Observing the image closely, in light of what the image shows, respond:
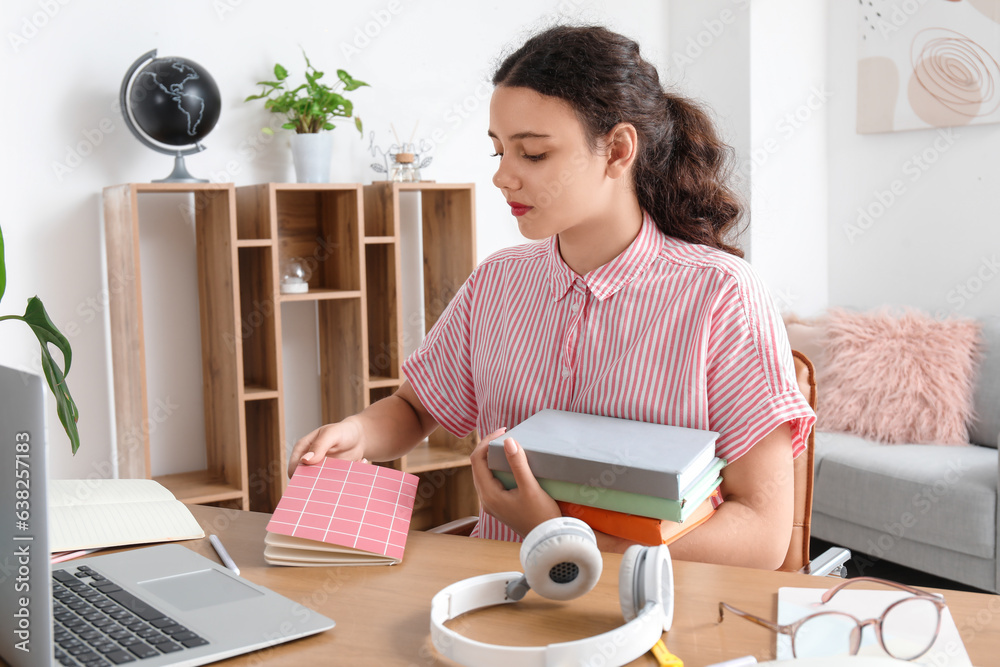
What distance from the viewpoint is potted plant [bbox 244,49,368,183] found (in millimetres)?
2664

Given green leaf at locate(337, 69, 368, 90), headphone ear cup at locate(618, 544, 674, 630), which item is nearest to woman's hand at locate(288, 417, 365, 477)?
headphone ear cup at locate(618, 544, 674, 630)

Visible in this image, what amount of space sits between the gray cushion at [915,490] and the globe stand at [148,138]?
2.12 m

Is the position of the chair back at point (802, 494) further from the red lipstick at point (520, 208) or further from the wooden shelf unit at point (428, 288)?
the wooden shelf unit at point (428, 288)

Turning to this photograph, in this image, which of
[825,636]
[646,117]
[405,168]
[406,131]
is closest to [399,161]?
[405,168]

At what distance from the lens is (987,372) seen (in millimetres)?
2812

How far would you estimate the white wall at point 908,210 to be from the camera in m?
3.13

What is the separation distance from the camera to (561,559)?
0.81 m

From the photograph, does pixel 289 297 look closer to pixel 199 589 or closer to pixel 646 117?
pixel 646 117

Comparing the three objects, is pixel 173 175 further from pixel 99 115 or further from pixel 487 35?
pixel 487 35

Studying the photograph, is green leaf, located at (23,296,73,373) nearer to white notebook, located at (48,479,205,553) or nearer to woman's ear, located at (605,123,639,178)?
white notebook, located at (48,479,205,553)

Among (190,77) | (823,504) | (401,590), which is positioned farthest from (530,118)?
(823,504)

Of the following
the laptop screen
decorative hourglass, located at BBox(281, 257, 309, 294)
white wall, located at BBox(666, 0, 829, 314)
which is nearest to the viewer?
the laptop screen

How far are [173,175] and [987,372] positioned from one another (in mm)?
2582

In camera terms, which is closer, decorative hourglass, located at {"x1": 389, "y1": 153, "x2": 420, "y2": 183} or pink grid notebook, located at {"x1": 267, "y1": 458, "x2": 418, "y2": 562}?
pink grid notebook, located at {"x1": 267, "y1": 458, "x2": 418, "y2": 562}
